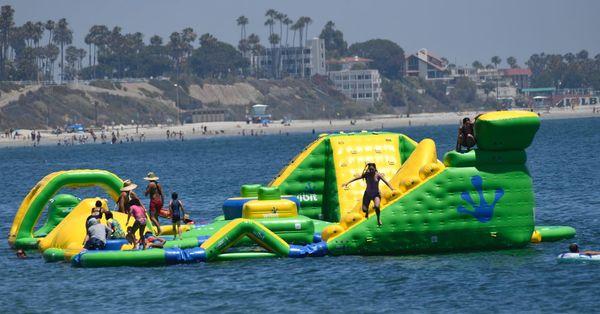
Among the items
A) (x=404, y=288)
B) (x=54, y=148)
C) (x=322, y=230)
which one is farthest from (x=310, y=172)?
(x=54, y=148)

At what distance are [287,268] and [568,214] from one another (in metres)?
15.1

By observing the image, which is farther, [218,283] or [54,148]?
[54,148]

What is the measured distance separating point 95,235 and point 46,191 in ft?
17.4

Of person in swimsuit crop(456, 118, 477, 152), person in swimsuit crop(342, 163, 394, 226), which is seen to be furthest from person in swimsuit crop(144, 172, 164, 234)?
person in swimsuit crop(456, 118, 477, 152)

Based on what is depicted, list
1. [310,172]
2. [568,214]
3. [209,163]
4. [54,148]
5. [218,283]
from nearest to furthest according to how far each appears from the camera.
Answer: [218,283], [310,172], [568,214], [209,163], [54,148]

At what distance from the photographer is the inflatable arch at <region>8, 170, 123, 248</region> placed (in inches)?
1473

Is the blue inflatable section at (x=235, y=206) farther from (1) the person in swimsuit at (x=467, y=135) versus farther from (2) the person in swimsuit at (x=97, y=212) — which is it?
(1) the person in swimsuit at (x=467, y=135)

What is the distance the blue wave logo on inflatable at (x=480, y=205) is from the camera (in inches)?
1239

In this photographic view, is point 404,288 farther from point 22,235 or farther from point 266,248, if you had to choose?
point 22,235

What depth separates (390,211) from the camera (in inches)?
1241

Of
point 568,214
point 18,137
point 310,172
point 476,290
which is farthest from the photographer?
point 18,137

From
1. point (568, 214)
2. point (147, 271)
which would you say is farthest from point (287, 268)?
point (568, 214)

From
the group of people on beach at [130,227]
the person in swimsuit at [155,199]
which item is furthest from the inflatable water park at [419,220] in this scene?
the person in swimsuit at [155,199]

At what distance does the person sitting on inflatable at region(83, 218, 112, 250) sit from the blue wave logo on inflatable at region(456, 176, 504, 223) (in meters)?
8.66
